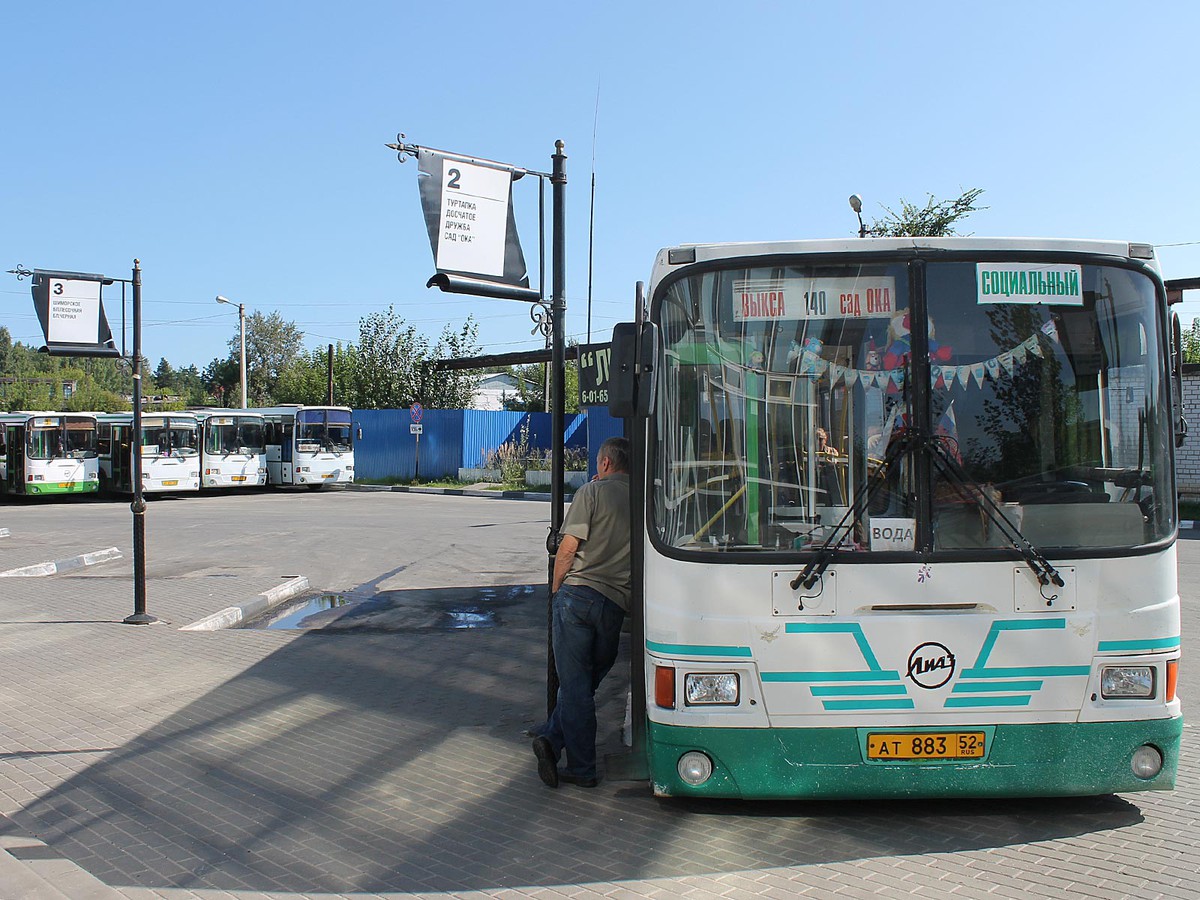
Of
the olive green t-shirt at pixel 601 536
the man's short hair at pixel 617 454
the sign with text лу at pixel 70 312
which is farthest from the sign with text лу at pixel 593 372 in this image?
the sign with text лу at pixel 70 312

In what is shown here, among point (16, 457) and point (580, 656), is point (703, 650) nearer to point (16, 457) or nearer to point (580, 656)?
point (580, 656)

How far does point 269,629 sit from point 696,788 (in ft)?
23.2

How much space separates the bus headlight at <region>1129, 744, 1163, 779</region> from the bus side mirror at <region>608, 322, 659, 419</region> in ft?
8.66

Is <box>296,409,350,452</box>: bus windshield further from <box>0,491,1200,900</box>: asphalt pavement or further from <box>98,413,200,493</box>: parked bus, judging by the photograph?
<box>0,491,1200,900</box>: asphalt pavement

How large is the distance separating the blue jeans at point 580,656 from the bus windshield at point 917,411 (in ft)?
3.13

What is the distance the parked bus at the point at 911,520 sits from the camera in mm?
4637

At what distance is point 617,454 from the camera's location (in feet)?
19.1

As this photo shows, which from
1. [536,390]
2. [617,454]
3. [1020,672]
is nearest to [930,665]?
[1020,672]

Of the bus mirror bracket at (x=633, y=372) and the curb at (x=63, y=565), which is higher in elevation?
the bus mirror bracket at (x=633, y=372)

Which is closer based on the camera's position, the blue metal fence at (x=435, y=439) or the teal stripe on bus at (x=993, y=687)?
the teal stripe on bus at (x=993, y=687)

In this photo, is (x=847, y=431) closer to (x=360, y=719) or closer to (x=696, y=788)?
(x=696, y=788)

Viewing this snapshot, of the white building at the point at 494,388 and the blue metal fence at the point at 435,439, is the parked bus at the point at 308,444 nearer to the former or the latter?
the blue metal fence at the point at 435,439

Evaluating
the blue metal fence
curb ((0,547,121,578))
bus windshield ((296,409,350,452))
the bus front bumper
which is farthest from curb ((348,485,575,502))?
the bus front bumper

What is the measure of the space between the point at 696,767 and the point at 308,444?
104 ft
